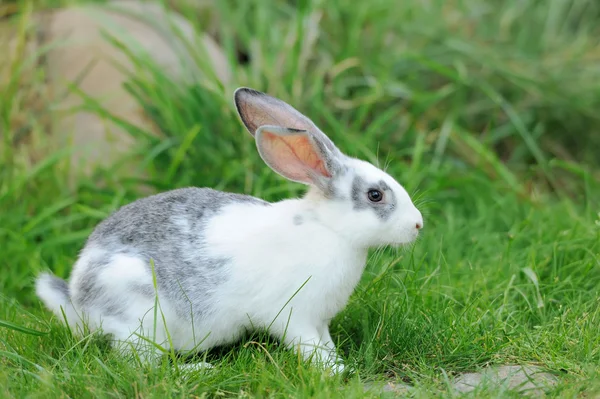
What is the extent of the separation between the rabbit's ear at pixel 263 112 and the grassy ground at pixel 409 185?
80 centimetres

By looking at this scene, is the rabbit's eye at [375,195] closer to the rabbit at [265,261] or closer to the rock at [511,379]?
the rabbit at [265,261]

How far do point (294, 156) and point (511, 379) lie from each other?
1.26 m

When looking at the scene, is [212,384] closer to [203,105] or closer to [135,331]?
[135,331]

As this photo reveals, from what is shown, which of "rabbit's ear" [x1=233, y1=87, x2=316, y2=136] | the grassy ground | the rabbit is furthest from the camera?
"rabbit's ear" [x1=233, y1=87, x2=316, y2=136]

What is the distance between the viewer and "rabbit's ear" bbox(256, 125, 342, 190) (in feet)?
11.1

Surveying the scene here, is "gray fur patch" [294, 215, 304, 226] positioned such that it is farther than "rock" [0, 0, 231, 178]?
No

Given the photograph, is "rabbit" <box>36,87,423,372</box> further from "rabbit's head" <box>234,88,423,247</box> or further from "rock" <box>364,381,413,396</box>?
"rock" <box>364,381,413,396</box>

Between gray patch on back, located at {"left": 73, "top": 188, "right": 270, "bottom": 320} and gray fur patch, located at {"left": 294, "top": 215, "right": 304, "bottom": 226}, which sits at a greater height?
gray fur patch, located at {"left": 294, "top": 215, "right": 304, "bottom": 226}

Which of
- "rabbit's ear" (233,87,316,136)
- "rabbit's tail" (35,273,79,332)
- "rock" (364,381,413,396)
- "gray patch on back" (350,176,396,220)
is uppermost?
"rabbit's ear" (233,87,316,136)

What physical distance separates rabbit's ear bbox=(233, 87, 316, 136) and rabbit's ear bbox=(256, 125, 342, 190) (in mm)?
141

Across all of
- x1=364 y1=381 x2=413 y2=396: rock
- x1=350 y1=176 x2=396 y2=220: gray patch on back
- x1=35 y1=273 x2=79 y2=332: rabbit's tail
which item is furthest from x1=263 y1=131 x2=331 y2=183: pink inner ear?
x1=35 y1=273 x2=79 y2=332: rabbit's tail

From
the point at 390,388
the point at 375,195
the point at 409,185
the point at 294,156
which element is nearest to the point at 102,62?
the point at 409,185

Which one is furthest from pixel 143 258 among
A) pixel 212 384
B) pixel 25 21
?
pixel 25 21

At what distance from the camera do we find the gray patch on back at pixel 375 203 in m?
3.41
